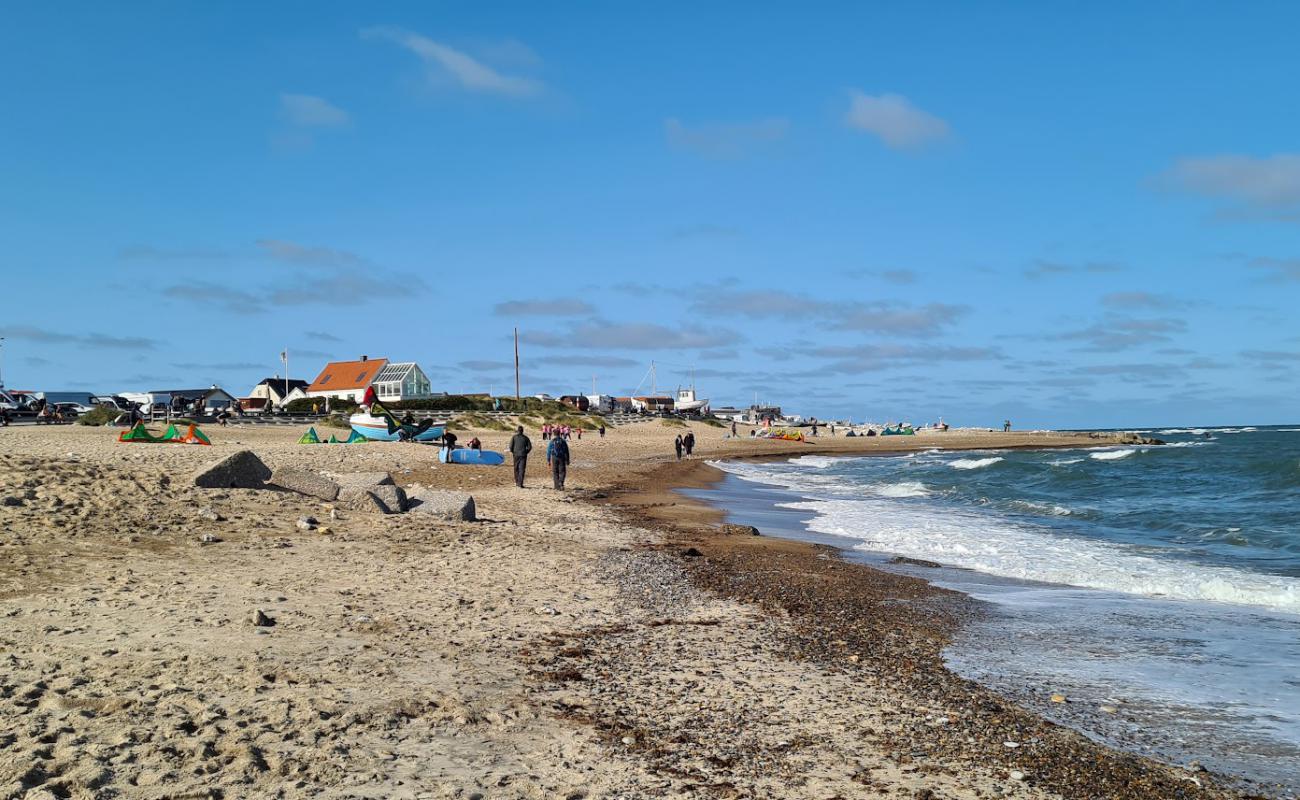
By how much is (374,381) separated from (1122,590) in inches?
3560

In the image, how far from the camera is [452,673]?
7.00m

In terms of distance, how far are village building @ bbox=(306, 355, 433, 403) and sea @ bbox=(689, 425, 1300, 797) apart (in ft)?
219

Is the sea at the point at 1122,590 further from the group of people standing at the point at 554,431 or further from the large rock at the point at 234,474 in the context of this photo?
the group of people standing at the point at 554,431

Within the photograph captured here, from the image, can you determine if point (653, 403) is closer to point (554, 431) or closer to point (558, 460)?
point (554, 431)

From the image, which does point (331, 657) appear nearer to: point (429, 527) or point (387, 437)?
point (429, 527)

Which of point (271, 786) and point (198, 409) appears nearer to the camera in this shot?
point (271, 786)

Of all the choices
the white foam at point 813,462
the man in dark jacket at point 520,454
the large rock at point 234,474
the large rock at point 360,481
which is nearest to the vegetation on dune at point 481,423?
the white foam at point 813,462

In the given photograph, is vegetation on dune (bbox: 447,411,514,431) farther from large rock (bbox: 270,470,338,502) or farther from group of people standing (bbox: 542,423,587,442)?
large rock (bbox: 270,470,338,502)

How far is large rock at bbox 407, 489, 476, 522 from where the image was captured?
1612 cm

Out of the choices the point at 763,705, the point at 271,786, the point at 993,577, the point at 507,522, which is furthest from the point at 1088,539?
the point at 271,786

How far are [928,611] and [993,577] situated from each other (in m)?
3.89

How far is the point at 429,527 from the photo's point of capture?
48.4 ft

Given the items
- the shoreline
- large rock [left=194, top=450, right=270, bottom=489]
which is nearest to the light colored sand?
the shoreline

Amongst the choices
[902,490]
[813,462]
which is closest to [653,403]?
[813,462]
